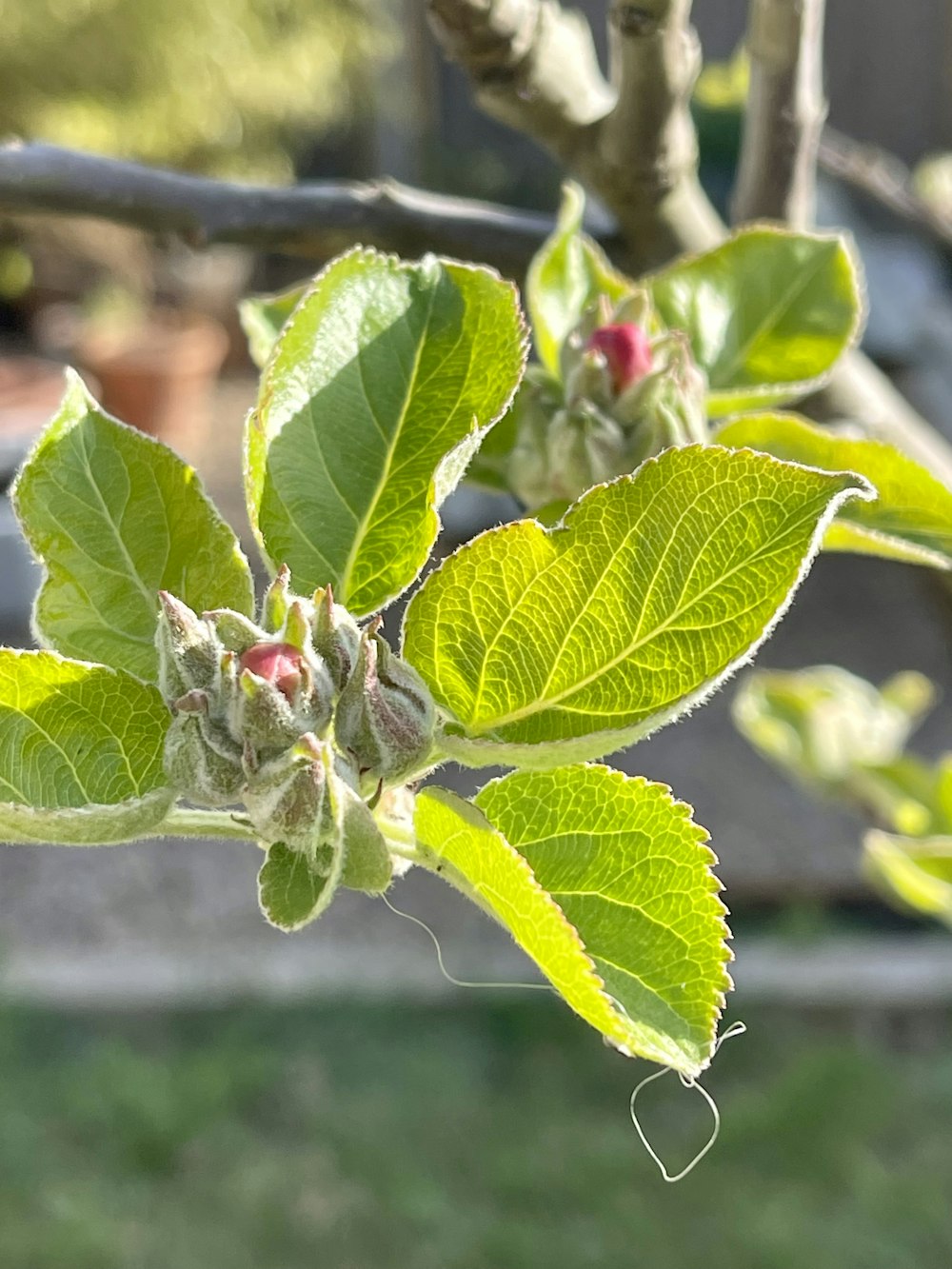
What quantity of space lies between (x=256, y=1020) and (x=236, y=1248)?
0.55 m

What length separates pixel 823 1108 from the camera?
2.69m

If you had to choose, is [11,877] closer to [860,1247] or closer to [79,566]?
[860,1247]

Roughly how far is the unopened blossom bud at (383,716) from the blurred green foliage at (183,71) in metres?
5.47

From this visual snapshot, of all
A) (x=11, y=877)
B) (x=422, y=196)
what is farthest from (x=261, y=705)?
(x=11, y=877)

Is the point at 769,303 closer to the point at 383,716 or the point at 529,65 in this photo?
the point at 529,65

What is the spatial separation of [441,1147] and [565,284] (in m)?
2.32

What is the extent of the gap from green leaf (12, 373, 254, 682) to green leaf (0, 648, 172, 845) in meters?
0.05

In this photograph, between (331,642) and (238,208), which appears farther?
(238,208)

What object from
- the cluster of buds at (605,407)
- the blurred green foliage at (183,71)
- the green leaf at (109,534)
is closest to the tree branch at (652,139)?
the cluster of buds at (605,407)

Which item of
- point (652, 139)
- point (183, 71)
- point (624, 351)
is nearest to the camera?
point (624, 351)

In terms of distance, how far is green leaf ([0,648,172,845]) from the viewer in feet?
1.26

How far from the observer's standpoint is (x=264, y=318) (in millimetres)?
661

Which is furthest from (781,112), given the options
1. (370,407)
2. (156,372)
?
(156,372)

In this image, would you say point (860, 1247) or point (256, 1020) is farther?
point (256, 1020)
